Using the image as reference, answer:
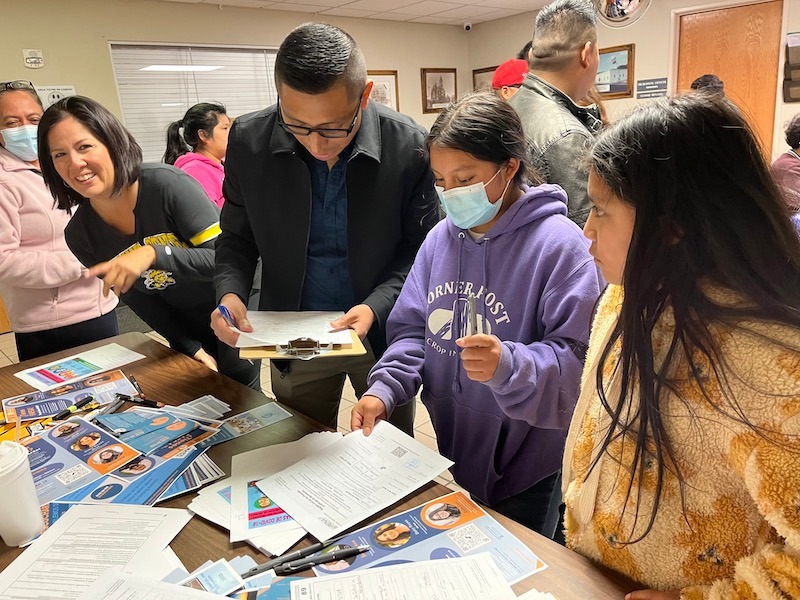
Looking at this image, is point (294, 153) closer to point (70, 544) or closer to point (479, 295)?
point (479, 295)

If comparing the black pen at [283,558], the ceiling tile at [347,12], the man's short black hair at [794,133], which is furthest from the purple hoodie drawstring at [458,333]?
the ceiling tile at [347,12]

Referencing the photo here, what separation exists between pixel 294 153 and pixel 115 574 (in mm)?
1016

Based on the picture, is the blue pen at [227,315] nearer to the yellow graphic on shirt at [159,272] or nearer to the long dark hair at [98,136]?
the yellow graphic on shirt at [159,272]

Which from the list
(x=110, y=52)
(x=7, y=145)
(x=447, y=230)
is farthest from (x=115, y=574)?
(x=110, y=52)

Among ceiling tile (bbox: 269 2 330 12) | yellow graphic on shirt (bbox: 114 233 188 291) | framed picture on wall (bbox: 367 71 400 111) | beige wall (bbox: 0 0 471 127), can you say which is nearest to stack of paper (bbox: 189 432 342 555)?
yellow graphic on shirt (bbox: 114 233 188 291)

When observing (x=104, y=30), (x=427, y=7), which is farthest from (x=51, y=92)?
(x=427, y=7)

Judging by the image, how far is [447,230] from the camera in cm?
132

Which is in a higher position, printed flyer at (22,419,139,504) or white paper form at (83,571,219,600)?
printed flyer at (22,419,139,504)

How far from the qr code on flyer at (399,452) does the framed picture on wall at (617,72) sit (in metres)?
5.72

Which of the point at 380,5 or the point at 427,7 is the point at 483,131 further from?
the point at 427,7

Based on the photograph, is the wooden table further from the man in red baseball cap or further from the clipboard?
the man in red baseball cap

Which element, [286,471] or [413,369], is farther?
[413,369]

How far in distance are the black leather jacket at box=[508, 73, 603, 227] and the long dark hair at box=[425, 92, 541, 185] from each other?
1.50ft

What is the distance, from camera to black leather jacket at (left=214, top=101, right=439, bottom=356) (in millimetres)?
1459
